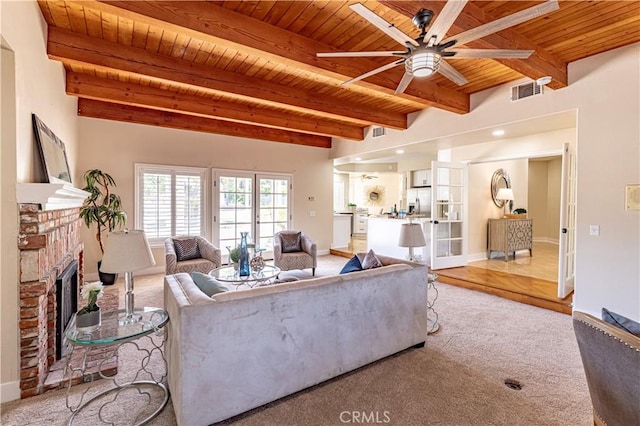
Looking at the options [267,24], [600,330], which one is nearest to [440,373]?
[600,330]

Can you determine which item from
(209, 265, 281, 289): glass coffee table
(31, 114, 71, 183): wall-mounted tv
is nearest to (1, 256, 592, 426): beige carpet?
(209, 265, 281, 289): glass coffee table

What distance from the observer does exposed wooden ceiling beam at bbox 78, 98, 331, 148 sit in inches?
201

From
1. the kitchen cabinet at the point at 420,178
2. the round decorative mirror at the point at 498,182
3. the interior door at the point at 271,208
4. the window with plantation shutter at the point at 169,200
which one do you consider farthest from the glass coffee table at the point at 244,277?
the kitchen cabinet at the point at 420,178

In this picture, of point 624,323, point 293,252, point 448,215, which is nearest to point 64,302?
point 293,252

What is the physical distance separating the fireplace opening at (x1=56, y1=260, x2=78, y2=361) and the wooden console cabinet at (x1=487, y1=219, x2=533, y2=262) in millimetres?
7130

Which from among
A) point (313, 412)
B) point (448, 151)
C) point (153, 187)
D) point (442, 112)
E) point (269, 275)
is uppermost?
point (442, 112)

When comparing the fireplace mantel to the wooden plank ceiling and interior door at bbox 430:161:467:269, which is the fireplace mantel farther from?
interior door at bbox 430:161:467:269

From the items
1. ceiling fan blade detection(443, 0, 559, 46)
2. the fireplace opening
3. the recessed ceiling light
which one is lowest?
the fireplace opening

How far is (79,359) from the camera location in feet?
8.07

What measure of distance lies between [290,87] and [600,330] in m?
4.25

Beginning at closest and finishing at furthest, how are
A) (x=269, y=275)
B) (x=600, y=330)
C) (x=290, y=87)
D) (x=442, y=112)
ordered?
1. (x=600, y=330)
2. (x=269, y=275)
3. (x=290, y=87)
4. (x=442, y=112)

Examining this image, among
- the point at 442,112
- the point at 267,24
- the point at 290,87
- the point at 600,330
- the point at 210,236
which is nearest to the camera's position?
the point at 600,330

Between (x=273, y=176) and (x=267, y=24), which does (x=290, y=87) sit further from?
(x=273, y=176)

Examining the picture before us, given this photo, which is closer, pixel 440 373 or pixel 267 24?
pixel 440 373
